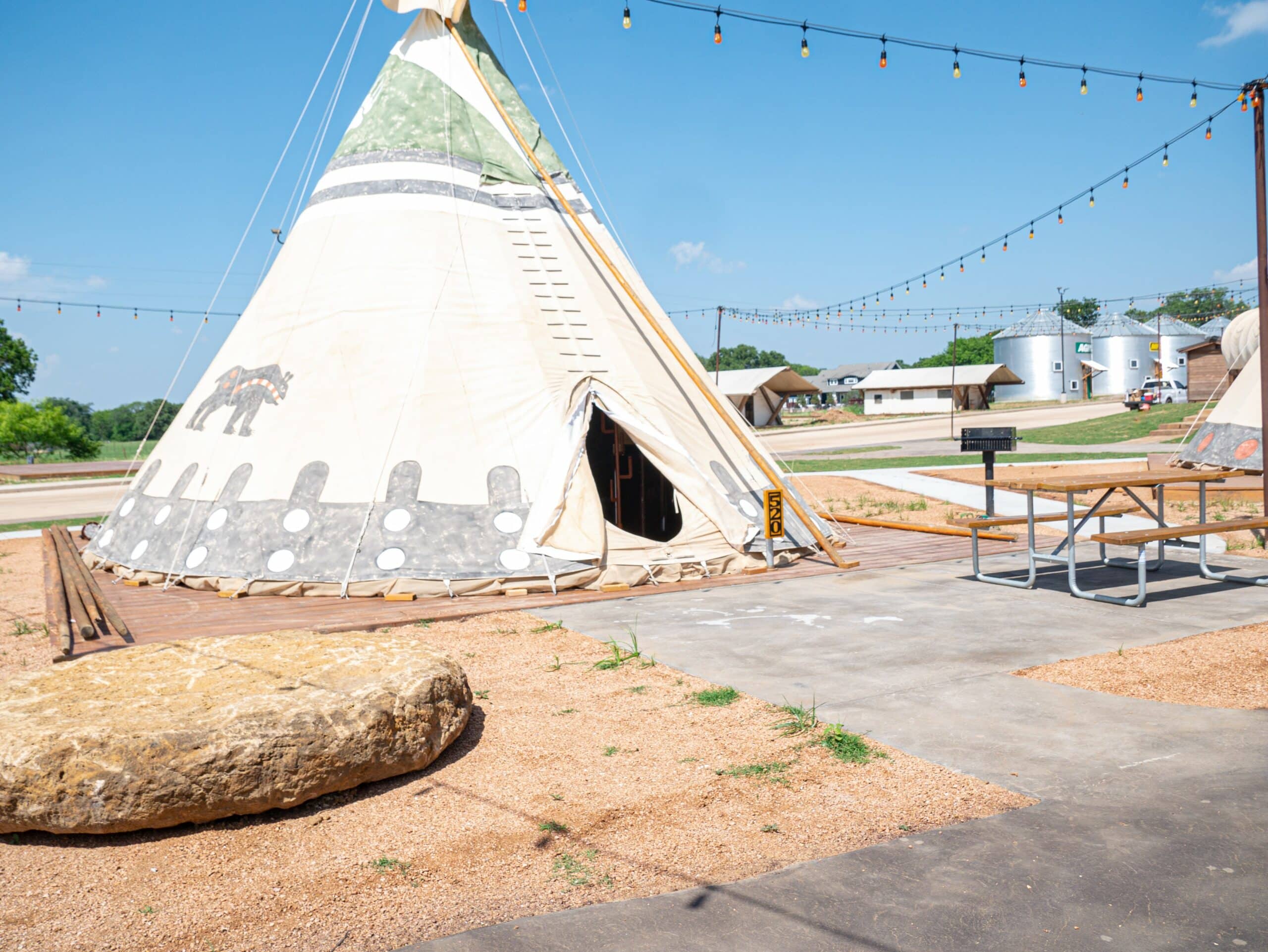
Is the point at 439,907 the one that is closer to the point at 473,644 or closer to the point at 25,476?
the point at 473,644

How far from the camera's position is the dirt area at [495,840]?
3.56 meters

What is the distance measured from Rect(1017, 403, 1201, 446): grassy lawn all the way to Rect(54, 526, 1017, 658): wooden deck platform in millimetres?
25262

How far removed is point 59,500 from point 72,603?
2083cm

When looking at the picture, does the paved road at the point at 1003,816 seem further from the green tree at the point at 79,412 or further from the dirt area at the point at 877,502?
the green tree at the point at 79,412

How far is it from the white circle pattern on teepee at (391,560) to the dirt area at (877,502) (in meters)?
5.67

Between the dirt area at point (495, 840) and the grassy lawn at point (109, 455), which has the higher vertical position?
the grassy lawn at point (109, 455)

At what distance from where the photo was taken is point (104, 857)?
413 centimetres

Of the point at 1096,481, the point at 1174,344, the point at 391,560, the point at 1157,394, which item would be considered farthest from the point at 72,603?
the point at 1174,344

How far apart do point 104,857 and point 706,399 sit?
8475mm

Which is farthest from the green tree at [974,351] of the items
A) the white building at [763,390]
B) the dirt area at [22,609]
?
the dirt area at [22,609]

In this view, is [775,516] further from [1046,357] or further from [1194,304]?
[1194,304]

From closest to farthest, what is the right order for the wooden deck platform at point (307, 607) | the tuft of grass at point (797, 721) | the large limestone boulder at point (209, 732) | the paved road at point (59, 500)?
the large limestone boulder at point (209, 732), the tuft of grass at point (797, 721), the wooden deck platform at point (307, 607), the paved road at point (59, 500)

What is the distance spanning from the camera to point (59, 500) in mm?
26453

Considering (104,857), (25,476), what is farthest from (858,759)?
(25,476)
